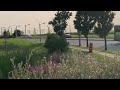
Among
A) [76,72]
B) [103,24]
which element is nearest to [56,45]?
[76,72]

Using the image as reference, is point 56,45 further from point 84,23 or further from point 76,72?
point 84,23

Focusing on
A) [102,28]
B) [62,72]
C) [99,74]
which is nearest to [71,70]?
[62,72]

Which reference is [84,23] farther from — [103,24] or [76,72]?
[76,72]

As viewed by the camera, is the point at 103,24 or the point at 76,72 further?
the point at 103,24

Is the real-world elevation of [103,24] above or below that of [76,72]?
above

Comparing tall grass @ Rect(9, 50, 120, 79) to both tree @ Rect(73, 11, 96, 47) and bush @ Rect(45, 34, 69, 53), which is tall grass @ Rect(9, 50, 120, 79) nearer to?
bush @ Rect(45, 34, 69, 53)

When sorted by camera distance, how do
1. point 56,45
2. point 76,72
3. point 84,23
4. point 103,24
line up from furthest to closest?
point 84,23 < point 103,24 < point 56,45 < point 76,72

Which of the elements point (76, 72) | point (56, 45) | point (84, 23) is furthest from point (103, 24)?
point (76, 72)

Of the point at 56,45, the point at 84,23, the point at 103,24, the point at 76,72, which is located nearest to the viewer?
the point at 76,72

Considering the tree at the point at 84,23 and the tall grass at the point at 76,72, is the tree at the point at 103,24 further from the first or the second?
the tall grass at the point at 76,72

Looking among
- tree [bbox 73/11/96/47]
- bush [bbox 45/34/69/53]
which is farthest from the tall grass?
tree [bbox 73/11/96/47]

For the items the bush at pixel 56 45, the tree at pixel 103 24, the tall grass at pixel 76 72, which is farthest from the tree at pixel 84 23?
the tall grass at pixel 76 72
